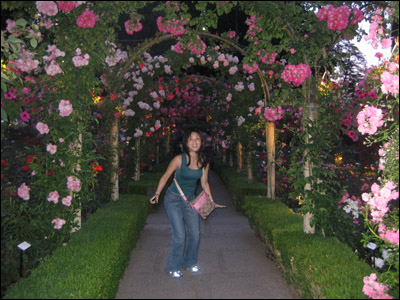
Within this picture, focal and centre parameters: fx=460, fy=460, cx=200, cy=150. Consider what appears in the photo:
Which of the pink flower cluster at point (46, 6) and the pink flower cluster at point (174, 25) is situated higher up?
the pink flower cluster at point (174, 25)

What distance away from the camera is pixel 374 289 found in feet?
10.2

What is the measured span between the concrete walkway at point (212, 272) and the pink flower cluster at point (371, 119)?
171 cm

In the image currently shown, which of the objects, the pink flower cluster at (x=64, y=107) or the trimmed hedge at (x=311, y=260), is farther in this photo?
the pink flower cluster at (x=64, y=107)

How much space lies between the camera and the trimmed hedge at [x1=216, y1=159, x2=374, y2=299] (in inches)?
133

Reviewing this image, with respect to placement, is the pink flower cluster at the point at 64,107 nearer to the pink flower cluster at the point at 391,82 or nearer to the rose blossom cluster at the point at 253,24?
the rose blossom cluster at the point at 253,24

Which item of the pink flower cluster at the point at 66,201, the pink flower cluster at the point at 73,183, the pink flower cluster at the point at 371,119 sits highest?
the pink flower cluster at the point at 371,119

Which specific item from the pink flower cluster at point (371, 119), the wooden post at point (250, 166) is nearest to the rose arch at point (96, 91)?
the pink flower cluster at point (371, 119)

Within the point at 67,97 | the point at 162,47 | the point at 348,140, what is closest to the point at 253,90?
the point at 67,97

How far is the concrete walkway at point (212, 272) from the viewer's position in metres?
4.22

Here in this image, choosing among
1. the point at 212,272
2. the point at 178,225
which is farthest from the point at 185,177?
the point at 212,272

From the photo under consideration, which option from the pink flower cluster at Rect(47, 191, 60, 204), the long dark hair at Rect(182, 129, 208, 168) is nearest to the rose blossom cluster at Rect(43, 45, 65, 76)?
the pink flower cluster at Rect(47, 191, 60, 204)

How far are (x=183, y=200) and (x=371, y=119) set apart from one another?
2.06 m

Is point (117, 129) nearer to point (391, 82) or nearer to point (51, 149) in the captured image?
point (51, 149)

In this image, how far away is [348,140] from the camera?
1631 cm
